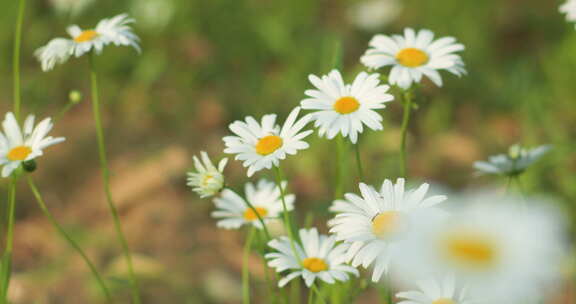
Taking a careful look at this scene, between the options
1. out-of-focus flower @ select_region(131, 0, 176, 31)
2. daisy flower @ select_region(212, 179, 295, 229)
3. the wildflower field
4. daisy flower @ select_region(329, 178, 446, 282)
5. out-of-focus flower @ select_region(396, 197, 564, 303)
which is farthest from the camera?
out-of-focus flower @ select_region(131, 0, 176, 31)

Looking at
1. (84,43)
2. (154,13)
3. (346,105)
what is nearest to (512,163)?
(346,105)

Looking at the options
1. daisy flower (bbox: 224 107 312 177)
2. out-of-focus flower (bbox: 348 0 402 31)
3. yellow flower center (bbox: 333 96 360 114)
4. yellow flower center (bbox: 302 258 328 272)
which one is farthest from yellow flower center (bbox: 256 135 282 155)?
out-of-focus flower (bbox: 348 0 402 31)

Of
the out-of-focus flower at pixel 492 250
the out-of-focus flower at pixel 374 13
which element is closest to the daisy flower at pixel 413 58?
the out-of-focus flower at pixel 492 250

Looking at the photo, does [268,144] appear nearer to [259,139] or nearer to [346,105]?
[259,139]

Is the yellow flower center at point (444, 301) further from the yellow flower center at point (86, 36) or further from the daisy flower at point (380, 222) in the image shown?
the yellow flower center at point (86, 36)

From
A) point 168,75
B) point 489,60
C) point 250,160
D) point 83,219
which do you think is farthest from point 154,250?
point 489,60

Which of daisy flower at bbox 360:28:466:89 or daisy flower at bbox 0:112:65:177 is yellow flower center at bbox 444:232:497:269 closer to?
daisy flower at bbox 360:28:466:89
